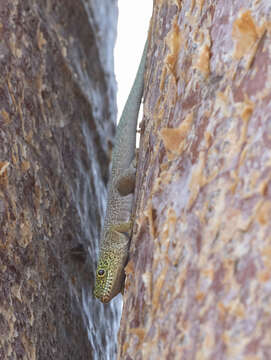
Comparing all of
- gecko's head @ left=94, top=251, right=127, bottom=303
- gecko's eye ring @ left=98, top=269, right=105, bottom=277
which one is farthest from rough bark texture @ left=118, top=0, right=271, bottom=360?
gecko's eye ring @ left=98, top=269, right=105, bottom=277

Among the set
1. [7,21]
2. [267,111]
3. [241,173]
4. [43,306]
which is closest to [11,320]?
[43,306]

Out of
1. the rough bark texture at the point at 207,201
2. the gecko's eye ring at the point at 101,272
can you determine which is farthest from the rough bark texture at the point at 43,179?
the rough bark texture at the point at 207,201

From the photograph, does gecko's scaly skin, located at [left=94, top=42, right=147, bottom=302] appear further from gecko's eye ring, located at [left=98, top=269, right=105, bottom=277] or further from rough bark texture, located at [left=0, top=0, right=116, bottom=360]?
rough bark texture, located at [left=0, top=0, right=116, bottom=360]

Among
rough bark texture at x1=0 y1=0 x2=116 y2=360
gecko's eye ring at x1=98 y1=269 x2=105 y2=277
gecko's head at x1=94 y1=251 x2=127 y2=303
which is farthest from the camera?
gecko's eye ring at x1=98 y1=269 x2=105 y2=277

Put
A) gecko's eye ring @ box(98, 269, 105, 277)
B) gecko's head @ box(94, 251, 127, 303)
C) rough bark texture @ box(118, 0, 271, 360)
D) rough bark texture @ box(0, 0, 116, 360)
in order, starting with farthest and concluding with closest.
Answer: gecko's eye ring @ box(98, 269, 105, 277) → gecko's head @ box(94, 251, 127, 303) → rough bark texture @ box(0, 0, 116, 360) → rough bark texture @ box(118, 0, 271, 360)

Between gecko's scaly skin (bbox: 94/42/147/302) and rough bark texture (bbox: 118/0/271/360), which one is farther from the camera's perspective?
gecko's scaly skin (bbox: 94/42/147/302)

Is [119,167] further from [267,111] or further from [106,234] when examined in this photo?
[267,111]

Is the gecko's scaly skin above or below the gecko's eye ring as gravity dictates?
above
